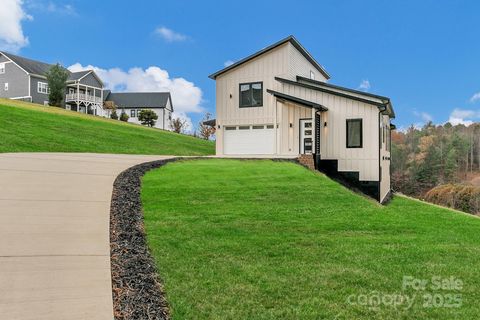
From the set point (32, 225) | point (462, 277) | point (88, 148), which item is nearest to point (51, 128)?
point (88, 148)

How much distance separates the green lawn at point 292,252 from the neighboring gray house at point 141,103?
2314 inches

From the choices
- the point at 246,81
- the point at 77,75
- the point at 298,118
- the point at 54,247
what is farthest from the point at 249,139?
the point at 77,75

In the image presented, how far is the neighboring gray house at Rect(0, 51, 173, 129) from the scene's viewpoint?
51656mm

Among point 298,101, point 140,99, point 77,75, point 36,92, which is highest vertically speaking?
point 77,75

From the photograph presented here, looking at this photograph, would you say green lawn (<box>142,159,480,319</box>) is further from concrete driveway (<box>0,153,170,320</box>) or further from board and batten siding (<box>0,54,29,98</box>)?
board and batten siding (<box>0,54,29,98</box>)

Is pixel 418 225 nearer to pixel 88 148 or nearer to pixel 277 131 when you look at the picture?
pixel 277 131

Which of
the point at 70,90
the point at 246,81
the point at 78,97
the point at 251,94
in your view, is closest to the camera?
the point at 251,94

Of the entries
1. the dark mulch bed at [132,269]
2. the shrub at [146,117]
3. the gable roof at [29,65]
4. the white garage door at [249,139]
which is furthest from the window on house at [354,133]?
the gable roof at [29,65]

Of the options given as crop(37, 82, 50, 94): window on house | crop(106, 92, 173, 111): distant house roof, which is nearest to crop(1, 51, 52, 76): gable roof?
crop(37, 82, 50, 94): window on house

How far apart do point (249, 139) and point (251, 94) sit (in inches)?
103

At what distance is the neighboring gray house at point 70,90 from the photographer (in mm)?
51656

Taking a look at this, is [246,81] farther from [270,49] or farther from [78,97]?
[78,97]

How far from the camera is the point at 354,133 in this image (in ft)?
62.6

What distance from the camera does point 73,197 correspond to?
340 inches
